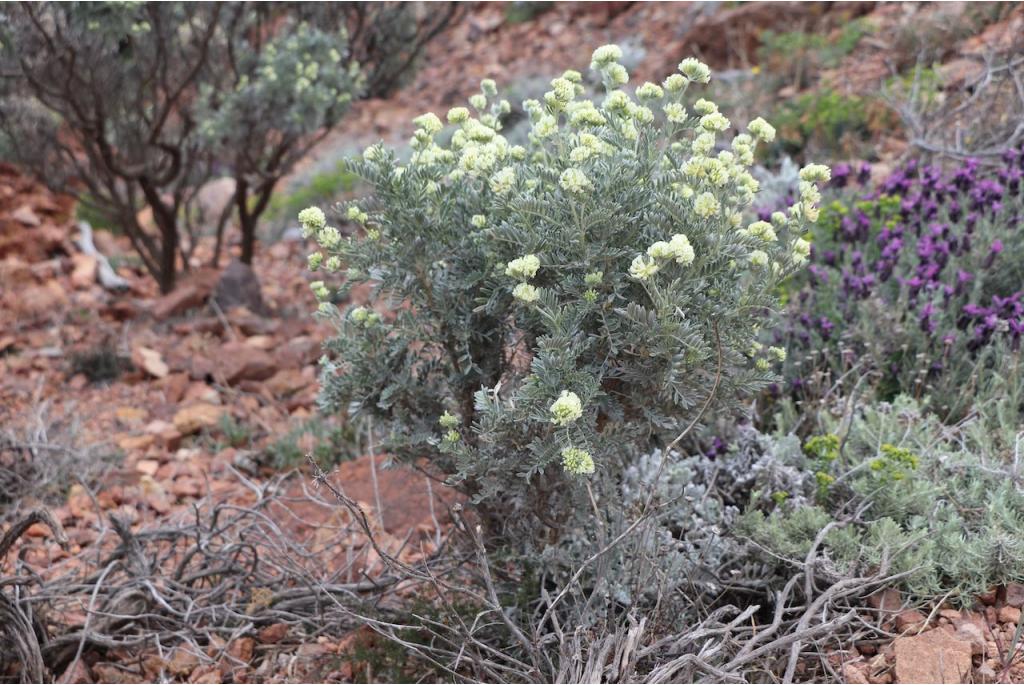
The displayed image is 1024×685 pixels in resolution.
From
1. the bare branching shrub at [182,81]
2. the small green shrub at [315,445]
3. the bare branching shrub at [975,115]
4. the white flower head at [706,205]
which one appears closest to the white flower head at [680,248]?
the white flower head at [706,205]

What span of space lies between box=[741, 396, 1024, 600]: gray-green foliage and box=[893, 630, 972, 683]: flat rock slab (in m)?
0.16

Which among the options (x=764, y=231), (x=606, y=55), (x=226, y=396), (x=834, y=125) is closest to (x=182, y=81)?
(x=226, y=396)

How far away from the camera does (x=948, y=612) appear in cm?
258

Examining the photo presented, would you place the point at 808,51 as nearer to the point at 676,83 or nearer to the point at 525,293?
the point at 676,83

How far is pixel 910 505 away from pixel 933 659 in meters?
0.55

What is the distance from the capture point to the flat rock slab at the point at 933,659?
2379 mm

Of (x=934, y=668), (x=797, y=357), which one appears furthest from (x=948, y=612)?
(x=797, y=357)

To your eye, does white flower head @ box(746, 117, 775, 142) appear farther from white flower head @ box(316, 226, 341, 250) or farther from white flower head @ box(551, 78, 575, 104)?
white flower head @ box(316, 226, 341, 250)

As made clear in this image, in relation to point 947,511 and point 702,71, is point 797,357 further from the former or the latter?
point 702,71

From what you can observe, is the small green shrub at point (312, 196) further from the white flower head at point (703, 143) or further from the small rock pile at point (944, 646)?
the small rock pile at point (944, 646)

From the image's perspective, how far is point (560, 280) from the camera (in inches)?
92.7

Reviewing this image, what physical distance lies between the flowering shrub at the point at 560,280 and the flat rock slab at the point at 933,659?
0.77 m

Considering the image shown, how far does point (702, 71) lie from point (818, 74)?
5.35m

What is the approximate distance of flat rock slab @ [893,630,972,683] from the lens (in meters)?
2.38
